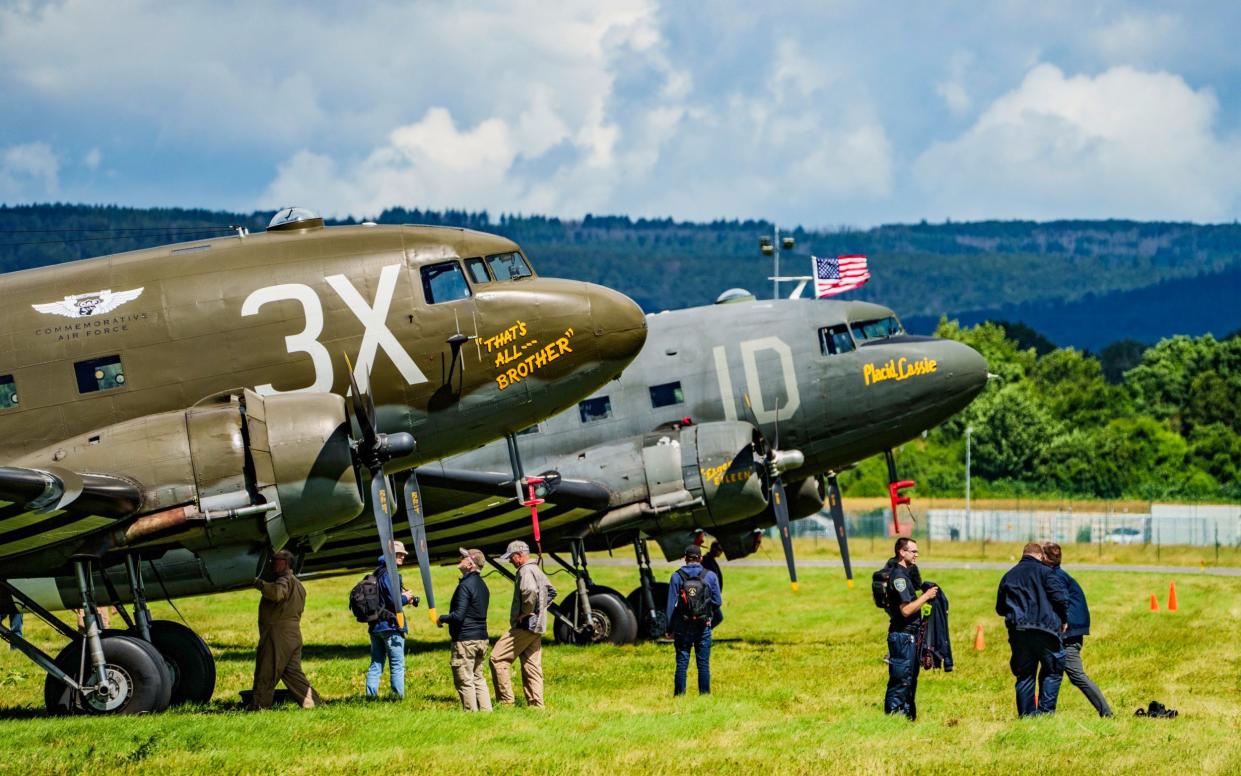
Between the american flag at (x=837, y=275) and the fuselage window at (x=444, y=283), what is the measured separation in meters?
21.6

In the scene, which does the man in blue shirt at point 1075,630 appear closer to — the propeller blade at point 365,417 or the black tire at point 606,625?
the propeller blade at point 365,417

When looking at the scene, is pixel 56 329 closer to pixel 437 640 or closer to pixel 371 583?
pixel 371 583

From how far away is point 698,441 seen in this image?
30.4 meters

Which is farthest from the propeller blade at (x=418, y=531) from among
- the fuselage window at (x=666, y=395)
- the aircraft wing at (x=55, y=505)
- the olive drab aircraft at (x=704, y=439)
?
the fuselage window at (x=666, y=395)

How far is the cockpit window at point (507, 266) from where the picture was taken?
22906 millimetres

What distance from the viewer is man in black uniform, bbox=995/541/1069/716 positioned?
19188 mm

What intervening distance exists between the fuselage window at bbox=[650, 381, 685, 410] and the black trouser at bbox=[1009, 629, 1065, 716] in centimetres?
1315

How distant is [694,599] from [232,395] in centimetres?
731

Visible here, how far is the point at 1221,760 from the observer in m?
16.7

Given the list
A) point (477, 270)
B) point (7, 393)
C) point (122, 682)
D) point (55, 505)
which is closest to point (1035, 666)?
point (477, 270)

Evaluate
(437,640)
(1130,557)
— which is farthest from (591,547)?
(1130,557)

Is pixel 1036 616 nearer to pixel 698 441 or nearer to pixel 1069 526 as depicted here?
pixel 698 441

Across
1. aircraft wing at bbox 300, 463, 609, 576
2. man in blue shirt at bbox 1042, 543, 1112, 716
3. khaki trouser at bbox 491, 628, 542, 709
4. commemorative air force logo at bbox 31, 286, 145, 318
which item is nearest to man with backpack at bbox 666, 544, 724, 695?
khaki trouser at bbox 491, 628, 542, 709

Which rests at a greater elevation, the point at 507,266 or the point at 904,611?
the point at 507,266
